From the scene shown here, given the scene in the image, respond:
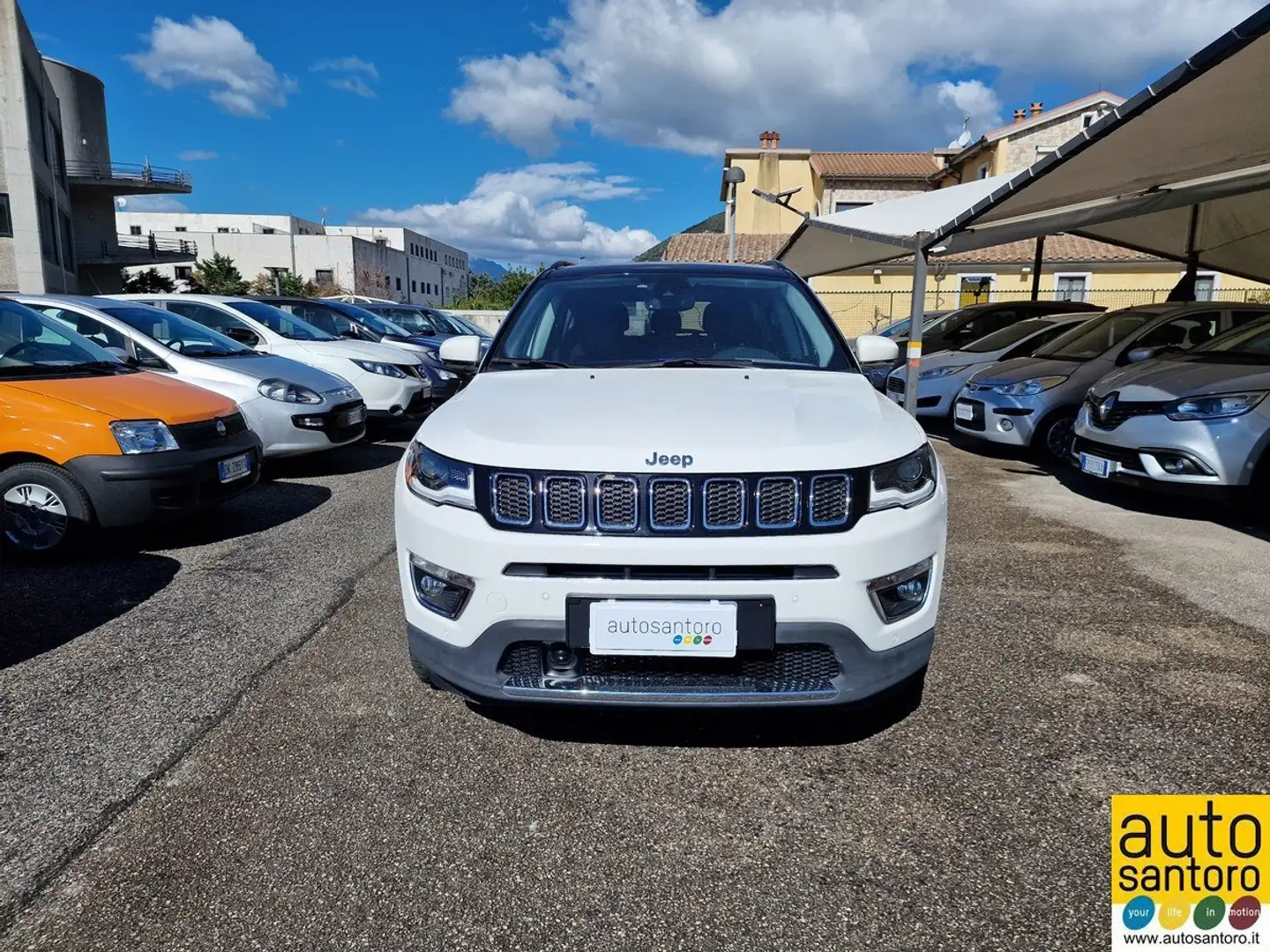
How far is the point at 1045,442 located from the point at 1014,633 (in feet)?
15.5

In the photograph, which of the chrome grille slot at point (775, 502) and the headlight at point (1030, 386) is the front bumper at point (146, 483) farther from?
the headlight at point (1030, 386)

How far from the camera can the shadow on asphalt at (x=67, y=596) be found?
344cm

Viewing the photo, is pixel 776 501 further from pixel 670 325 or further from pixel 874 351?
pixel 874 351

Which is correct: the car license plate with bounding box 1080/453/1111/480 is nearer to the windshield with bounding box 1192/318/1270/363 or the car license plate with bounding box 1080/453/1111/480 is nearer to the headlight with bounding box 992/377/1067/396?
the windshield with bounding box 1192/318/1270/363

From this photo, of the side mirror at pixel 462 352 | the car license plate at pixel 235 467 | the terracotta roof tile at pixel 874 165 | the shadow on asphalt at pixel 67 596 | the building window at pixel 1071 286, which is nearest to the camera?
the shadow on asphalt at pixel 67 596

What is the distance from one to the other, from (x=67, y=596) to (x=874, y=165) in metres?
36.2

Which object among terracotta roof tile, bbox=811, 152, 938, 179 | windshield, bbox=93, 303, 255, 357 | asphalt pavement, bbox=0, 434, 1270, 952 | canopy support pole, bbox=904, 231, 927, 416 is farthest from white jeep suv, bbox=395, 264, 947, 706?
terracotta roof tile, bbox=811, 152, 938, 179

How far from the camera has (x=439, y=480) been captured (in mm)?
2369

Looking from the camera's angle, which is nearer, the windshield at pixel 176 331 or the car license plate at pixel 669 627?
the car license plate at pixel 669 627

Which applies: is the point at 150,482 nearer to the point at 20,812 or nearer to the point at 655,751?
the point at 20,812

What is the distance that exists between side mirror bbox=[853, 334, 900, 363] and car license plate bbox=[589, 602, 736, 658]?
1785mm

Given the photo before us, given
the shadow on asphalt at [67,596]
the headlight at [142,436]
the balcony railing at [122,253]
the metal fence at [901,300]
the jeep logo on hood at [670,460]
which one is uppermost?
the balcony railing at [122,253]

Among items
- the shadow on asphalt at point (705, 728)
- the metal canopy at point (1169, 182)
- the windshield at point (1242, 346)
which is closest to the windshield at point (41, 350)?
the shadow on asphalt at point (705, 728)

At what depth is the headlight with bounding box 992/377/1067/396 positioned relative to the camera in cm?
748
